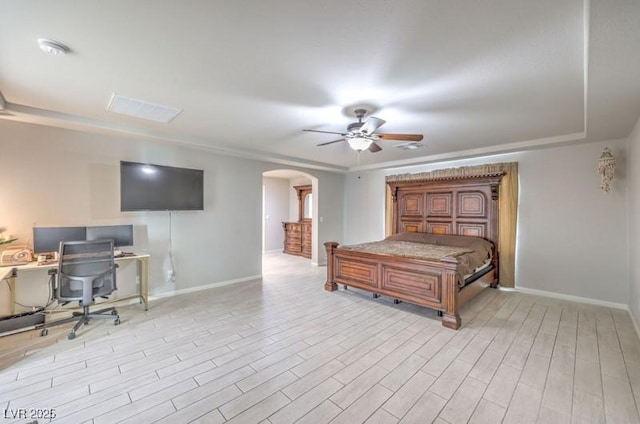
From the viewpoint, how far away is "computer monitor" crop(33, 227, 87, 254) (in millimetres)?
3156

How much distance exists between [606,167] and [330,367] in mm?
4382

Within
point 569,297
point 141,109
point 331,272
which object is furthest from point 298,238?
point 569,297

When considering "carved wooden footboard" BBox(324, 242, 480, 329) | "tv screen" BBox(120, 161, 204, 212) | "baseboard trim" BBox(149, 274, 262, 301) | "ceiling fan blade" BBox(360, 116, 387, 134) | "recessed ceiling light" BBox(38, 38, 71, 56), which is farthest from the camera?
"baseboard trim" BBox(149, 274, 262, 301)

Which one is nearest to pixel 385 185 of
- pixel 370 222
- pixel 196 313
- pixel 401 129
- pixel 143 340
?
pixel 370 222

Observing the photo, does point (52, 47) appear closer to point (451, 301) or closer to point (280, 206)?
point (451, 301)

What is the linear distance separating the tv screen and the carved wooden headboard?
4135 millimetres

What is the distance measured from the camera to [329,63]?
2008 mm

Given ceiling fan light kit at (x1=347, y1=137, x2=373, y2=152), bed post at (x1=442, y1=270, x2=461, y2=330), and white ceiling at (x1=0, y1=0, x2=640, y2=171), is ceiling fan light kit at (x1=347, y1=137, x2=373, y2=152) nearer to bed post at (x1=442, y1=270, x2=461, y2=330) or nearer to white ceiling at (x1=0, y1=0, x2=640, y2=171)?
white ceiling at (x1=0, y1=0, x2=640, y2=171)

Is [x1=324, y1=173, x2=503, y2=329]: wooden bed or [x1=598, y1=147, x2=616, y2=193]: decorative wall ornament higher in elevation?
[x1=598, y1=147, x2=616, y2=193]: decorative wall ornament

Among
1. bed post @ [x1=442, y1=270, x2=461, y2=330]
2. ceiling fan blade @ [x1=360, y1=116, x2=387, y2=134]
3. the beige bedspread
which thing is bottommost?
bed post @ [x1=442, y1=270, x2=461, y2=330]

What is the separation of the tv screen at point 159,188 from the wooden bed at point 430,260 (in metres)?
2.41

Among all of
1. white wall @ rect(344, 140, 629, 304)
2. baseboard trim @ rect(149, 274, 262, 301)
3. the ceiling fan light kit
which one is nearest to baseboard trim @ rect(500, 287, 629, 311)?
white wall @ rect(344, 140, 629, 304)

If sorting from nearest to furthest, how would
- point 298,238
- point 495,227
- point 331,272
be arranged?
point 331,272 < point 495,227 < point 298,238

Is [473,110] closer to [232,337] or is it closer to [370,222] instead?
[232,337]
